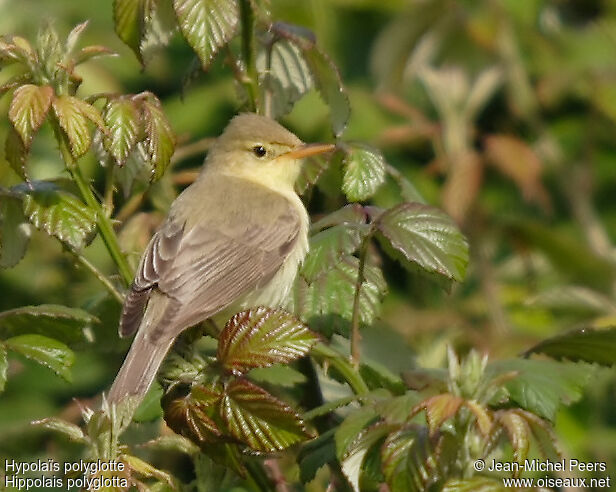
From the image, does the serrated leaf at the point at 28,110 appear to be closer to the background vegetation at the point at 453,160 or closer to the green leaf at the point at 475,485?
the background vegetation at the point at 453,160

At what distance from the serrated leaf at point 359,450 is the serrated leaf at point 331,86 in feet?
2.60

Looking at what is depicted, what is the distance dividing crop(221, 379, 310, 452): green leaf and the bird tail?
36 centimetres

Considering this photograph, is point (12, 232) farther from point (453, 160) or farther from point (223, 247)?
point (453, 160)

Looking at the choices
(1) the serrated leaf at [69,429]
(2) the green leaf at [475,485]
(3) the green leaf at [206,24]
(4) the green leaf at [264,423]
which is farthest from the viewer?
(3) the green leaf at [206,24]

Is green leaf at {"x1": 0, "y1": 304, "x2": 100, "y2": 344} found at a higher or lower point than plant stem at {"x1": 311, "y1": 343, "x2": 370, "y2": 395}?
higher

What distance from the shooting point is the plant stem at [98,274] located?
2.46m

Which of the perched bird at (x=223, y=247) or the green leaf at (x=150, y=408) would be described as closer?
the green leaf at (x=150, y=408)

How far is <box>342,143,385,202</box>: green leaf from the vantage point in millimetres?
2535

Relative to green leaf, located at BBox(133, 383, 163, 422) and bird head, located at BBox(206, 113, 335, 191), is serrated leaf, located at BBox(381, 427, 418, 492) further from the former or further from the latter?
bird head, located at BBox(206, 113, 335, 191)

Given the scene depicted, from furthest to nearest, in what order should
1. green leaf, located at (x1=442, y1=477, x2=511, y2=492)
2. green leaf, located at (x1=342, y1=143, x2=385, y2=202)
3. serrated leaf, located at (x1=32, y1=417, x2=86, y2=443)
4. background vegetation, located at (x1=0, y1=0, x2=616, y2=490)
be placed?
background vegetation, located at (x1=0, y1=0, x2=616, y2=490), green leaf, located at (x1=342, y1=143, x2=385, y2=202), serrated leaf, located at (x1=32, y1=417, x2=86, y2=443), green leaf, located at (x1=442, y1=477, x2=511, y2=492)

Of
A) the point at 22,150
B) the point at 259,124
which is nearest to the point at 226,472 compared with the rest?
the point at 22,150

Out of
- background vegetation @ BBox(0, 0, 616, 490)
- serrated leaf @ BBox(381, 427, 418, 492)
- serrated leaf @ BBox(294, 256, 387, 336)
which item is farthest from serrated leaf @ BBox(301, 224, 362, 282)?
background vegetation @ BBox(0, 0, 616, 490)

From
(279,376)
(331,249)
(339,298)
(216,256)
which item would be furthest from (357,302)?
(216,256)

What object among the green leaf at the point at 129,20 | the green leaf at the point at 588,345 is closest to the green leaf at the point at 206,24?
the green leaf at the point at 129,20
